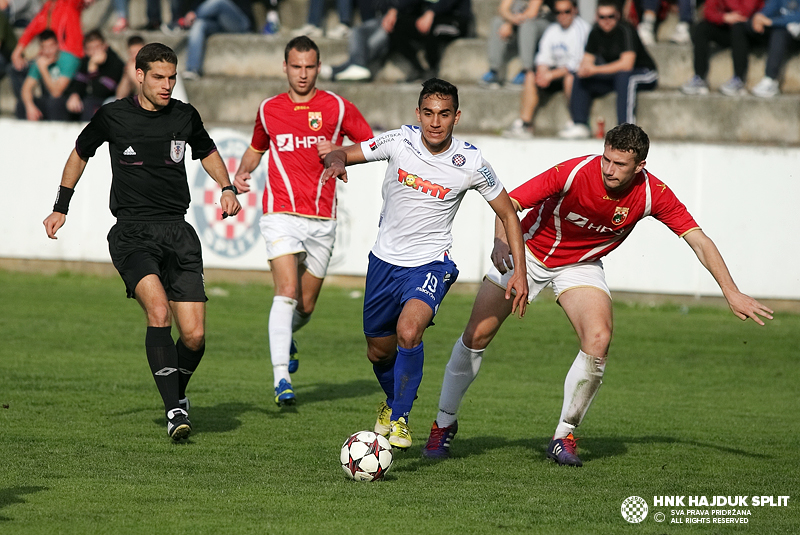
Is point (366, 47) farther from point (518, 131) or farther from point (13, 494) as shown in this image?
point (13, 494)

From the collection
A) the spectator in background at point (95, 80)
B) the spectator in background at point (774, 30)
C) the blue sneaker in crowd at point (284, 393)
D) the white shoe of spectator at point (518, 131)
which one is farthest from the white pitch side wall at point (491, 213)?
the blue sneaker in crowd at point (284, 393)

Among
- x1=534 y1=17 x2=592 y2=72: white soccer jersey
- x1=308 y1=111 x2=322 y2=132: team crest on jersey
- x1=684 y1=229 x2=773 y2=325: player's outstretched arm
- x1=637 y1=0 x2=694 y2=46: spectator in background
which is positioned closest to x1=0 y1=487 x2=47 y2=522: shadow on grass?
x1=684 y1=229 x2=773 y2=325: player's outstretched arm

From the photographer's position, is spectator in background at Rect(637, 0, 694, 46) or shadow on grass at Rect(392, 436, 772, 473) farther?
spectator in background at Rect(637, 0, 694, 46)

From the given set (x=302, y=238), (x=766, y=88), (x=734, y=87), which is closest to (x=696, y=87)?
(x=734, y=87)

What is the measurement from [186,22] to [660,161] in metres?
9.50

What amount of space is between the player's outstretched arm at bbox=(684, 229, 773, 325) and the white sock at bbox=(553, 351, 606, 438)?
33.2 inches

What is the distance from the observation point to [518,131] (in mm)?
15227

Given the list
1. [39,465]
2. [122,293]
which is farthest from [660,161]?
[39,465]

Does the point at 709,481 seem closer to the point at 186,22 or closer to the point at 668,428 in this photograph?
the point at 668,428

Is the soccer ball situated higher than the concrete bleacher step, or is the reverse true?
the concrete bleacher step

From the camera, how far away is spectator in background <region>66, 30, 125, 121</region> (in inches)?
647

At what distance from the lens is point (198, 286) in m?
6.71

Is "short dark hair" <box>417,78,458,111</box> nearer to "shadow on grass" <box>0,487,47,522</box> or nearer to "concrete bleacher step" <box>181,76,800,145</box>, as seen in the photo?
"shadow on grass" <box>0,487,47,522</box>

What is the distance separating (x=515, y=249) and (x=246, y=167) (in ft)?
9.99
